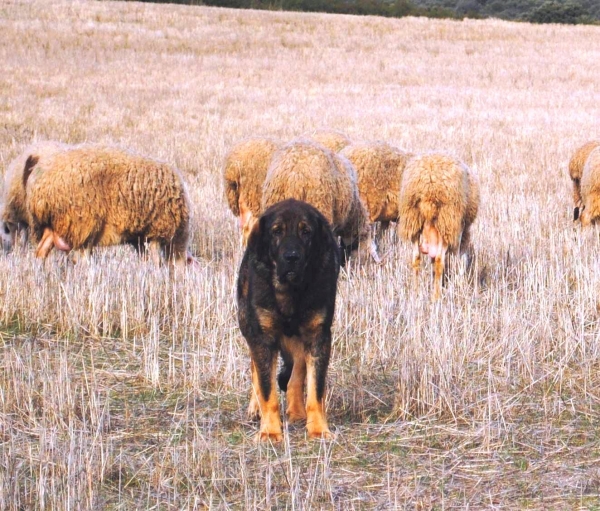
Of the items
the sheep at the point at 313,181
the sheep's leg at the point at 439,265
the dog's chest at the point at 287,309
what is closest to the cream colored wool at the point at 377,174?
the sheep at the point at 313,181

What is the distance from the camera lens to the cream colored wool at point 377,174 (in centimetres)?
1084

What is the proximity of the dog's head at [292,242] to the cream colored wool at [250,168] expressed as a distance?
19.5ft

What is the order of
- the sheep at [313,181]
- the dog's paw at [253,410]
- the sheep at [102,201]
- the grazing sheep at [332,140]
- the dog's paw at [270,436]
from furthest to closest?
1. the grazing sheep at [332,140]
2. the sheep at [102,201]
3. the sheep at [313,181]
4. the dog's paw at [253,410]
5. the dog's paw at [270,436]

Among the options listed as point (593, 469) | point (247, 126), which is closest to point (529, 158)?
point (247, 126)

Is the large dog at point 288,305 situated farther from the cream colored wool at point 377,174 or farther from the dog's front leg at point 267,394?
the cream colored wool at point 377,174

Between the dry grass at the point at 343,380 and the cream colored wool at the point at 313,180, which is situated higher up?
the cream colored wool at the point at 313,180

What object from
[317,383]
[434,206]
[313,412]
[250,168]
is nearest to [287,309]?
[317,383]

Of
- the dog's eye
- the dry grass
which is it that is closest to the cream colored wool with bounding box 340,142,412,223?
the dry grass

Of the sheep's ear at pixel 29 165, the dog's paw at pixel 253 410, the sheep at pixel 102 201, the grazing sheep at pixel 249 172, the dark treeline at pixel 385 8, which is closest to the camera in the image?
the dog's paw at pixel 253 410

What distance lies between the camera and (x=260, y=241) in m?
5.21

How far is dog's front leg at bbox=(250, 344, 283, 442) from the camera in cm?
505

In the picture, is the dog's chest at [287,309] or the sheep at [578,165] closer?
the dog's chest at [287,309]

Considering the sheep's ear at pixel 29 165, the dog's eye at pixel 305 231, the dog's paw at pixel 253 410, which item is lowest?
the dog's paw at pixel 253 410

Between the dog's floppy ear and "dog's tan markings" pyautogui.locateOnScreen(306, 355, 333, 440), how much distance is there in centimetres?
58
